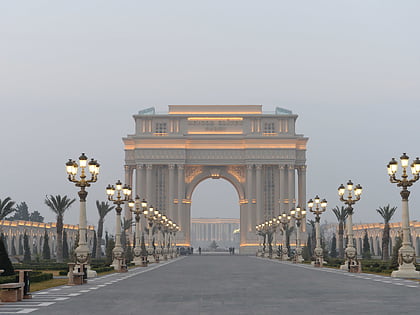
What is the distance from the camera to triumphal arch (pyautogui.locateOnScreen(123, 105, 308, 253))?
141 m

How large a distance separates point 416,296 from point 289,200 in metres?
118

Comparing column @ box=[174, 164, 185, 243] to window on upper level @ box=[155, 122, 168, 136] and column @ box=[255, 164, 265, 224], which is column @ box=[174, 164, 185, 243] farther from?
column @ box=[255, 164, 265, 224]

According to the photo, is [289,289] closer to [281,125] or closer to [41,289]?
[41,289]

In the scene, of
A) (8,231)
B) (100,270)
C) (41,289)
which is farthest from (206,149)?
(41,289)

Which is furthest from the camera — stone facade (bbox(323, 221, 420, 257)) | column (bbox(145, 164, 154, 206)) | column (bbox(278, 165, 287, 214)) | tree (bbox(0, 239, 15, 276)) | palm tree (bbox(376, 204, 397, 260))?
column (bbox(145, 164, 154, 206))

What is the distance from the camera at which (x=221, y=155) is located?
142 meters

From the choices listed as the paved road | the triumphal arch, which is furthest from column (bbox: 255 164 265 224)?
the paved road

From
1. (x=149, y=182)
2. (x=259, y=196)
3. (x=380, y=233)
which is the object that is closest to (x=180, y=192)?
(x=149, y=182)

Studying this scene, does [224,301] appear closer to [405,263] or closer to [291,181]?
[405,263]

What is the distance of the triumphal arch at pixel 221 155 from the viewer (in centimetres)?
14100

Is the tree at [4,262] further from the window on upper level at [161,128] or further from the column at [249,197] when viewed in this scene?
the window on upper level at [161,128]

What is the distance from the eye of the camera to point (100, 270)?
43281 mm

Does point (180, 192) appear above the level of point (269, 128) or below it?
below

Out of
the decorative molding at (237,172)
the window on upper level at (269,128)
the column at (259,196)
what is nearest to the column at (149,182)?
the decorative molding at (237,172)
